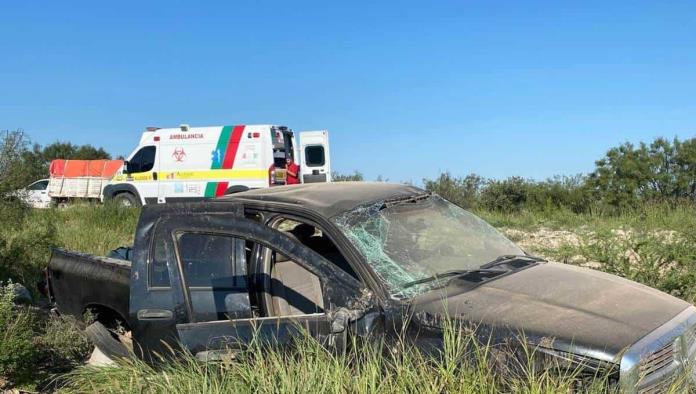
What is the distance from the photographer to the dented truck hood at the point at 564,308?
2.69 metres

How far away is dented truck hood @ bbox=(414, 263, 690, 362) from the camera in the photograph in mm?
2686

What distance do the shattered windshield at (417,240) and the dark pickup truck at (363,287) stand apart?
0.4 inches

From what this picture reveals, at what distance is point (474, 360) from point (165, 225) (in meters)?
2.16

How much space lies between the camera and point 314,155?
782 inches

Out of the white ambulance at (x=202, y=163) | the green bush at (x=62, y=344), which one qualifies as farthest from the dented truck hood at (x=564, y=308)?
the white ambulance at (x=202, y=163)

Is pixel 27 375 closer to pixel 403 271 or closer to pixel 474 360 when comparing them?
pixel 403 271

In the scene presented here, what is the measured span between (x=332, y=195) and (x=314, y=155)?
16051 millimetres

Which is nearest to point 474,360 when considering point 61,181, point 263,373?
point 263,373

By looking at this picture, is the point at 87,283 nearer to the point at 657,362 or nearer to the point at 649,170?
the point at 657,362

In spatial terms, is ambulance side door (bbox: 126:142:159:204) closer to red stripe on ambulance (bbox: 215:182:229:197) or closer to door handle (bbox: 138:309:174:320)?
red stripe on ambulance (bbox: 215:182:229:197)

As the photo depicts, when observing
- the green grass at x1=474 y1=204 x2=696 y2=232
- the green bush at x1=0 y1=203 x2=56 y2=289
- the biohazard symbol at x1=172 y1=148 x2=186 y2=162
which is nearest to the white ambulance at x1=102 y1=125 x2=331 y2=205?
the biohazard symbol at x1=172 y1=148 x2=186 y2=162

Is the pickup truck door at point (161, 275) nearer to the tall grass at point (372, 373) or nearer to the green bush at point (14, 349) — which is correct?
the tall grass at point (372, 373)

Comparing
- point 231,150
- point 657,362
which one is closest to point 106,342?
point 657,362

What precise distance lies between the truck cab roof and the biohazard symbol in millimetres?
14279
